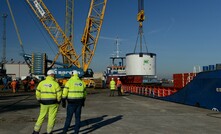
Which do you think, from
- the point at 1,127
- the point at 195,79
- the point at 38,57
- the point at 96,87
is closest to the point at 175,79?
the point at 195,79

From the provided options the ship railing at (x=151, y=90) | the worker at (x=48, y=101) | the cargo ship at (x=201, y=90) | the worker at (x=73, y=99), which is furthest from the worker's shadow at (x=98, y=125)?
the ship railing at (x=151, y=90)

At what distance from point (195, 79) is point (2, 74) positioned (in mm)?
51151

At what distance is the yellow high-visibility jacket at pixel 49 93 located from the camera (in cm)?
645

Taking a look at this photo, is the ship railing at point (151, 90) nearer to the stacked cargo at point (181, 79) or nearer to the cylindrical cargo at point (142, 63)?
the stacked cargo at point (181, 79)

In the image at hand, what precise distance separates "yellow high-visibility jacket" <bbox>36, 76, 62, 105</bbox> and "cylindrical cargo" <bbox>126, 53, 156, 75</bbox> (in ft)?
53.8

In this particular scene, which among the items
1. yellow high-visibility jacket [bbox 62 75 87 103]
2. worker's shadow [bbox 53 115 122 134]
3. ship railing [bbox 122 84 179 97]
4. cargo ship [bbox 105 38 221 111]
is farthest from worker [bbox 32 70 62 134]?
ship railing [bbox 122 84 179 97]

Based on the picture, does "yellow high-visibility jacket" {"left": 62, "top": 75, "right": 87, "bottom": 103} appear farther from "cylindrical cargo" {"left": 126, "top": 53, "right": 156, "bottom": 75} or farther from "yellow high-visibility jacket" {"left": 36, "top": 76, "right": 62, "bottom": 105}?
"cylindrical cargo" {"left": 126, "top": 53, "right": 156, "bottom": 75}

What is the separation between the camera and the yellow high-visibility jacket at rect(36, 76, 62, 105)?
21.2 feet

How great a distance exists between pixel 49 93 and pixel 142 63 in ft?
54.9

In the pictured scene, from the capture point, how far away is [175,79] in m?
18.6

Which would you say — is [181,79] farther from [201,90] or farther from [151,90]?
[151,90]

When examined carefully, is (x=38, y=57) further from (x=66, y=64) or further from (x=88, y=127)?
(x=88, y=127)

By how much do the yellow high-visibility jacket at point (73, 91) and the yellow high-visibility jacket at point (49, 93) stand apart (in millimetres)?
280

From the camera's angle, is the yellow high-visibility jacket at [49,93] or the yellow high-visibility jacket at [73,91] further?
the yellow high-visibility jacket at [73,91]
